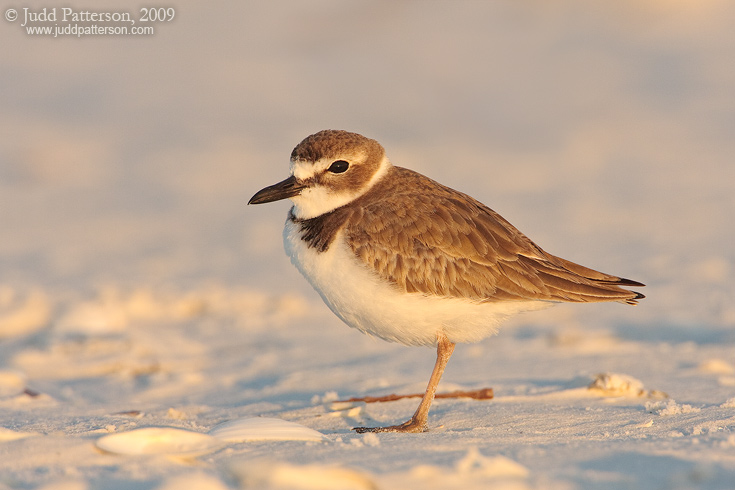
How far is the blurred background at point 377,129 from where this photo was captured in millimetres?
9023

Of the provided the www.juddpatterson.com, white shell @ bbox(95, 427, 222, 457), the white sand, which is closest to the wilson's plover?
the white sand

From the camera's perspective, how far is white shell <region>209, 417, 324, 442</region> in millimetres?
3564

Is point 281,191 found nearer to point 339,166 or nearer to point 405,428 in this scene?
point 339,166

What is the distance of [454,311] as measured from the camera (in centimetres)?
464

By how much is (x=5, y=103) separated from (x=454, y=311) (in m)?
12.0

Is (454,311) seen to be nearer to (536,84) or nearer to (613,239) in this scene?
(613,239)

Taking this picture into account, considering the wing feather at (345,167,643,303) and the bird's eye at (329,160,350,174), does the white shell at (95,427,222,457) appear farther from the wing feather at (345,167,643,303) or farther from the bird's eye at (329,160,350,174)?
the bird's eye at (329,160,350,174)

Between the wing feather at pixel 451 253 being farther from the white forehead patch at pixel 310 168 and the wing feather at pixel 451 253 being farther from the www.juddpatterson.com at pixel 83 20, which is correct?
the www.juddpatterson.com at pixel 83 20

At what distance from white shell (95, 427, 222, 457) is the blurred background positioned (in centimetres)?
450

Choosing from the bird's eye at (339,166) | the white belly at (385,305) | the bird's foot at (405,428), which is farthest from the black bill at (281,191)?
the bird's foot at (405,428)

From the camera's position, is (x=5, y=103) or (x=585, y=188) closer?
(x=585, y=188)

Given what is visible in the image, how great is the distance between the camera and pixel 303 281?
8672 mm

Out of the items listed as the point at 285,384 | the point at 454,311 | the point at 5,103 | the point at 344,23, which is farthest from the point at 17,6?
the point at 454,311

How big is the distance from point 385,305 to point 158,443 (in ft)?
5.15
